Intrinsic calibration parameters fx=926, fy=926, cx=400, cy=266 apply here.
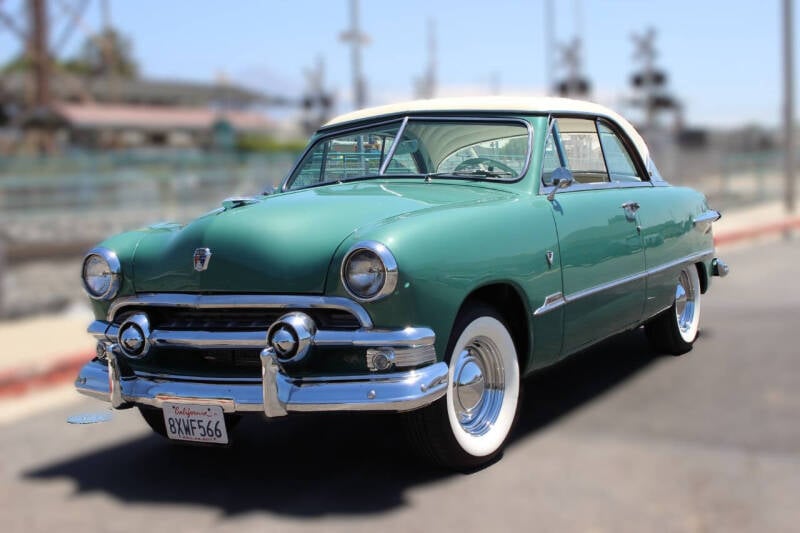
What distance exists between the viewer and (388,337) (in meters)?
1.67

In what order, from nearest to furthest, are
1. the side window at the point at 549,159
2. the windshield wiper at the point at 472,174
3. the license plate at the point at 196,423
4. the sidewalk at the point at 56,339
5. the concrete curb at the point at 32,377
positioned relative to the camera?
the license plate at the point at 196,423 → the side window at the point at 549,159 → the windshield wiper at the point at 472,174 → the sidewalk at the point at 56,339 → the concrete curb at the point at 32,377

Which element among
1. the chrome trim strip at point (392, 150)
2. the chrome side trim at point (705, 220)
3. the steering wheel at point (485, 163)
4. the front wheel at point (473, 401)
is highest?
the chrome trim strip at point (392, 150)

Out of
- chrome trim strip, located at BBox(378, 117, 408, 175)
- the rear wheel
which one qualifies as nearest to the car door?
the rear wheel

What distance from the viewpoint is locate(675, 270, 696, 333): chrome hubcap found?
5.72 feet

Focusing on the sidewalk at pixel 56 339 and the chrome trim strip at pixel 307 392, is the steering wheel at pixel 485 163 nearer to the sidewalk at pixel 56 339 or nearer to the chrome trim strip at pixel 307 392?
the chrome trim strip at pixel 307 392

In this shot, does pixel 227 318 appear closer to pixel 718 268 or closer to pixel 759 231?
pixel 718 268

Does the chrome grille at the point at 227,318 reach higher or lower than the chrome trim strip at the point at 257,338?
higher

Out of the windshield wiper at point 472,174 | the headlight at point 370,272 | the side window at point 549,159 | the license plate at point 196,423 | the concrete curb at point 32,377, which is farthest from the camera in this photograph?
the concrete curb at point 32,377

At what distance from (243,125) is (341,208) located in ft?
288

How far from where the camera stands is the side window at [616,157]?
1.77 m

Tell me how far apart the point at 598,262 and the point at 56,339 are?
30859 mm

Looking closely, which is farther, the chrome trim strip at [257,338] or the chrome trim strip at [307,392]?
the chrome trim strip at [257,338]

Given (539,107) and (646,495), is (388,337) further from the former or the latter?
(646,495)

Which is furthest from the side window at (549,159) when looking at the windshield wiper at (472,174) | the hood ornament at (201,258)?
the hood ornament at (201,258)
